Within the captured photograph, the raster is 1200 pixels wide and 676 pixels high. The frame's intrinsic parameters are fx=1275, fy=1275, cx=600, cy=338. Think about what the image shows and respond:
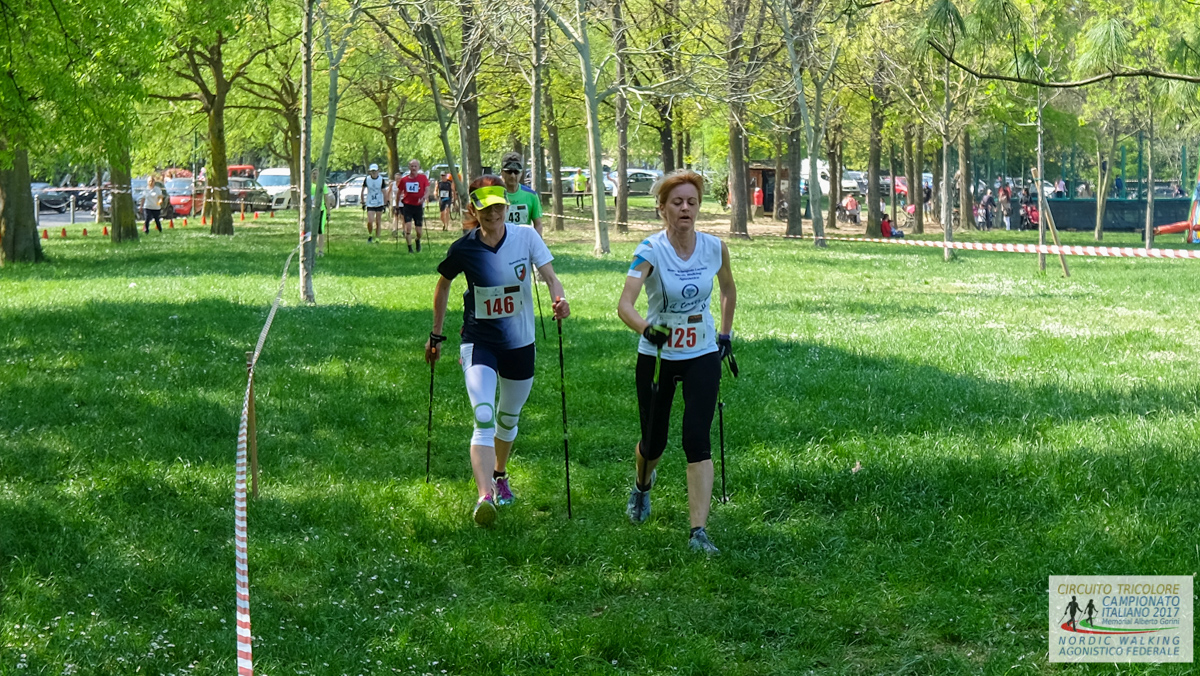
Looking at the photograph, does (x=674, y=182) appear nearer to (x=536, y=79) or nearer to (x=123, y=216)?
(x=536, y=79)

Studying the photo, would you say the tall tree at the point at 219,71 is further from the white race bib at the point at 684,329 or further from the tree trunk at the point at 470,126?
the white race bib at the point at 684,329

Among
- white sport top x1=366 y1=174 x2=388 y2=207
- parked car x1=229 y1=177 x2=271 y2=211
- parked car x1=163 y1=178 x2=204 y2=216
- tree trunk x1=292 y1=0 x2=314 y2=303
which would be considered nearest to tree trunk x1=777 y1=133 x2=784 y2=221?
white sport top x1=366 y1=174 x2=388 y2=207

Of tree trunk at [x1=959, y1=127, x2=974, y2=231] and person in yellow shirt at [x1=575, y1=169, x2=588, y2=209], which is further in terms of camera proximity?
person in yellow shirt at [x1=575, y1=169, x2=588, y2=209]

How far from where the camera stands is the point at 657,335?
651 cm

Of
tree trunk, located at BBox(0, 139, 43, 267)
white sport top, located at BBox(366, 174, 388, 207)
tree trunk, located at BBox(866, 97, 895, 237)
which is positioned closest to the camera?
tree trunk, located at BBox(0, 139, 43, 267)

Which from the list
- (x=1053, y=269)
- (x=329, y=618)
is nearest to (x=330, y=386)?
(x=329, y=618)

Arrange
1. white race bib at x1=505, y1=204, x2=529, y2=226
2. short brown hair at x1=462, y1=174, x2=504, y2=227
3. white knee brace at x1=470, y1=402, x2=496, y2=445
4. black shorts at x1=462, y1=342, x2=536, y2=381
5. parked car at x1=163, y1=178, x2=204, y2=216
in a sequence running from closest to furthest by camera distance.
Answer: white knee brace at x1=470, y1=402, x2=496, y2=445, black shorts at x1=462, y1=342, x2=536, y2=381, short brown hair at x1=462, y1=174, x2=504, y2=227, white race bib at x1=505, y1=204, x2=529, y2=226, parked car at x1=163, y1=178, x2=204, y2=216

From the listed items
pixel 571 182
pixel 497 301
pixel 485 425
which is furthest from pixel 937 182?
pixel 485 425

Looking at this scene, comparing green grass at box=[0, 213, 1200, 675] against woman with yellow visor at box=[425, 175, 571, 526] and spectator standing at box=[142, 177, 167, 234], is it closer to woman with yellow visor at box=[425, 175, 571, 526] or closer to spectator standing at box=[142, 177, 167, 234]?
woman with yellow visor at box=[425, 175, 571, 526]

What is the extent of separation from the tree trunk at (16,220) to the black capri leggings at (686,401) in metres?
20.8

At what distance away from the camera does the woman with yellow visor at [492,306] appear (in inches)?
295

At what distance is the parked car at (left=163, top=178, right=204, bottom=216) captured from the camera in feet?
182

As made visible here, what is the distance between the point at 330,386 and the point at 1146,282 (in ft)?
57.2

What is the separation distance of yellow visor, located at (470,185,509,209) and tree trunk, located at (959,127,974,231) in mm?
38792
